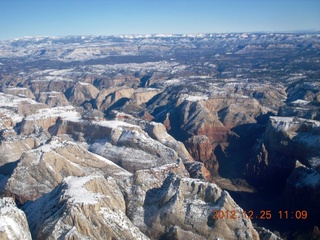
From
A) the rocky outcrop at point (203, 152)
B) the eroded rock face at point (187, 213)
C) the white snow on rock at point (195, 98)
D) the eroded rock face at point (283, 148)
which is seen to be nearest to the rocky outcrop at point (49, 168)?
the eroded rock face at point (187, 213)

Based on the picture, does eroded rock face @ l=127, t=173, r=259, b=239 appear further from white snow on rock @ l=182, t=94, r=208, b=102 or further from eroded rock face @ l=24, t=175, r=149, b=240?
white snow on rock @ l=182, t=94, r=208, b=102

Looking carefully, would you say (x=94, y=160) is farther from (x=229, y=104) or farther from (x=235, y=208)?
(x=229, y=104)

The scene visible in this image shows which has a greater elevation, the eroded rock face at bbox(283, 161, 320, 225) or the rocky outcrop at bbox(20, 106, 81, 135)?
the rocky outcrop at bbox(20, 106, 81, 135)

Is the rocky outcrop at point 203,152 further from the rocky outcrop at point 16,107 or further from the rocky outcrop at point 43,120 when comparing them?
the rocky outcrop at point 16,107

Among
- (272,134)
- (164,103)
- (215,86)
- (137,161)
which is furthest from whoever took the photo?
(215,86)

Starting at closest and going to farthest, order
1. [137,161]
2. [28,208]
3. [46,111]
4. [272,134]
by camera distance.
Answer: [28,208] → [137,161] → [272,134] → [46,111]

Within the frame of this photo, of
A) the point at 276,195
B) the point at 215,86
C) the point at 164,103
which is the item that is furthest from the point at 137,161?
the point at 215,86

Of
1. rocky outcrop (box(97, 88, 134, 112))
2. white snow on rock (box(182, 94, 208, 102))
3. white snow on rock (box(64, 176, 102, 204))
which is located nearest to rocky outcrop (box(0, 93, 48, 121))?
rocky outcrop (box(97, 88, 134, 112))
